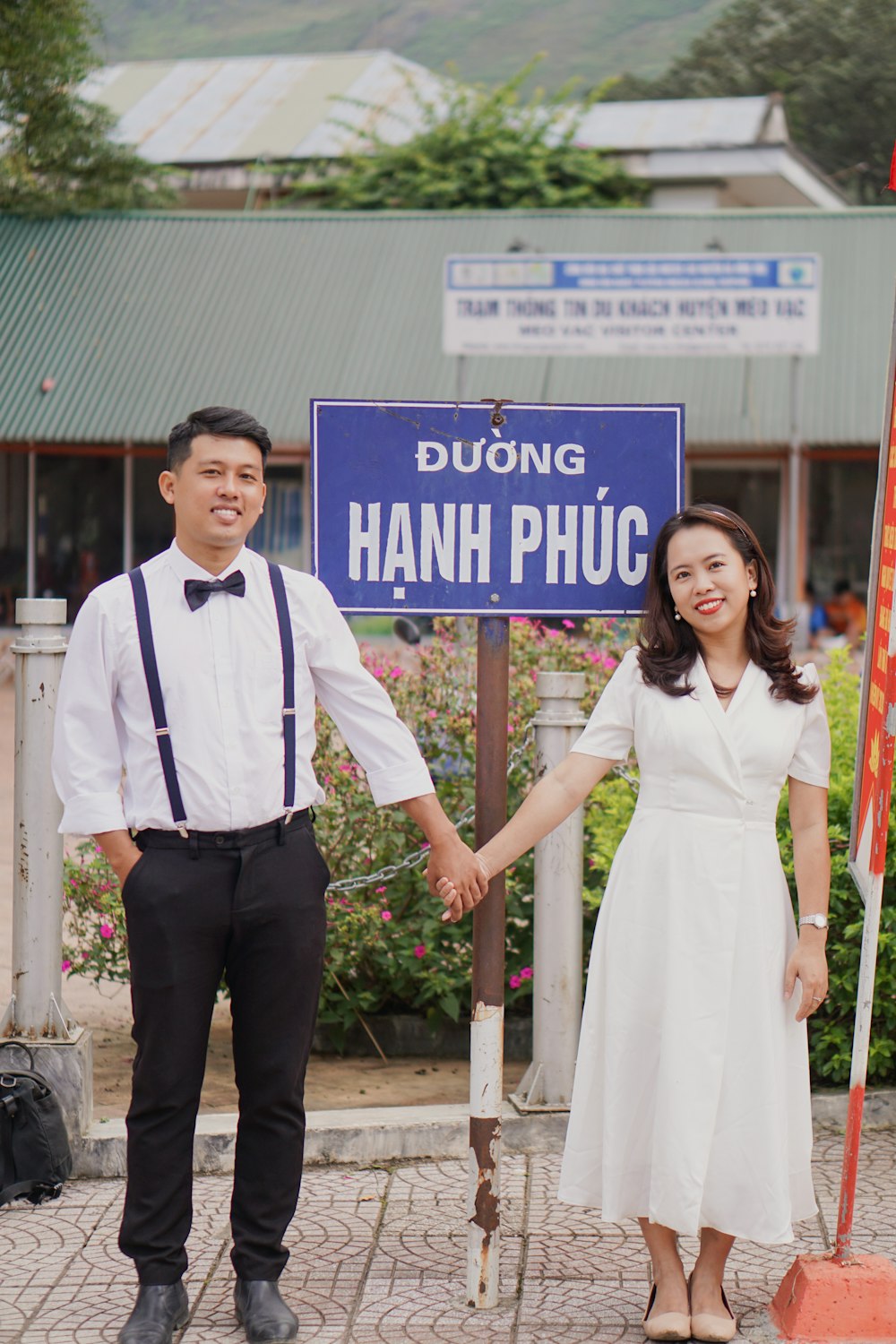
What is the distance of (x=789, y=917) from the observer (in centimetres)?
322

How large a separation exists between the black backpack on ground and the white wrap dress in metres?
1.14

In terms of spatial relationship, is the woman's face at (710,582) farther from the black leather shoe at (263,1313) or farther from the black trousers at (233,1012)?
the black leather shoe at (263,1313)

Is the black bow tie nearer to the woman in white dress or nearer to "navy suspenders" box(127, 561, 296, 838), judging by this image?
"navy suspenders" box(127, 561, 296, 838)

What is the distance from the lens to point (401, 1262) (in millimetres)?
3539

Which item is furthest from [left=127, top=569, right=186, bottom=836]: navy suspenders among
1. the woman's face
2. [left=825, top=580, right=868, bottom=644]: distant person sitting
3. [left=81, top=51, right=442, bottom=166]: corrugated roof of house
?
[left=81, top=51, right=442, bottom=166]: corrugated roof of house

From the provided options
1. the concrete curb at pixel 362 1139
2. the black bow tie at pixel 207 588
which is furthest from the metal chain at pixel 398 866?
the black bow tie at pixel 207 588

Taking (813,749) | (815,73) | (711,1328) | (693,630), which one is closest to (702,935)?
(813,749)

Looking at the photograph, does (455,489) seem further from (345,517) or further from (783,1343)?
(783,1343)

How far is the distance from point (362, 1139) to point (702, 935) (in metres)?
1.47

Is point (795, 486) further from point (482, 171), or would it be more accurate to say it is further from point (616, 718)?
point (616, 718)

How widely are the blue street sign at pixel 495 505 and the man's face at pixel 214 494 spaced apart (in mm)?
282

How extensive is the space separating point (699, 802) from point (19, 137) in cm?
1838

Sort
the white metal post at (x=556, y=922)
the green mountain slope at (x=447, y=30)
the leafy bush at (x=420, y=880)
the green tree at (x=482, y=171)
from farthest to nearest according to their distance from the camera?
the green mountain slope at (x=447, y=30)
the green tree at (x=482, y=171)
the leafy bush at (x=420, y=880)
the white metal post at (x=556, y=922)

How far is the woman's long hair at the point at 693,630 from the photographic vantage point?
126 inches
